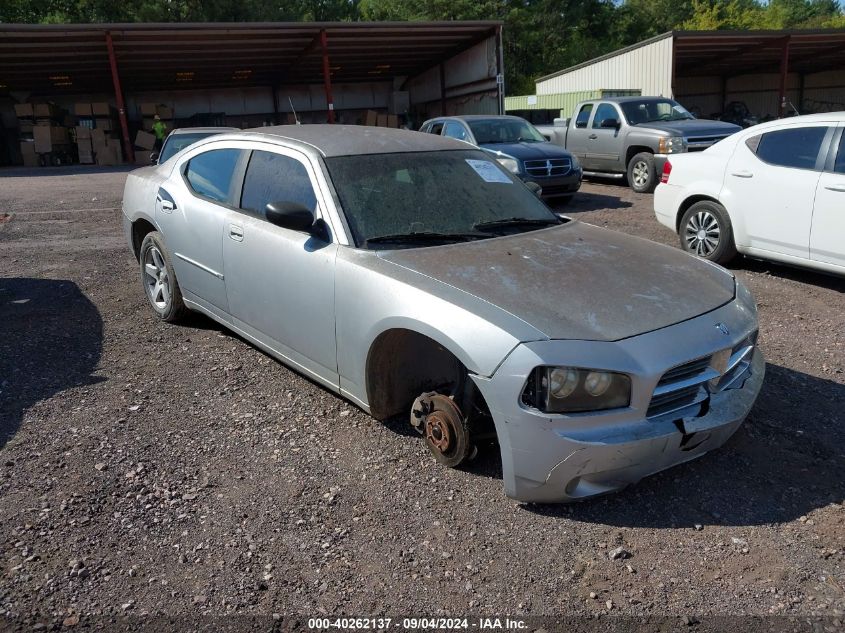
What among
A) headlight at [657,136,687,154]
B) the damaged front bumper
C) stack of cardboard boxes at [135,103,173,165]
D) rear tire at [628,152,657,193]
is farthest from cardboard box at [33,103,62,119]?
the damaged front bumper

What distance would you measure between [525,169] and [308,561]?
9.58 metres

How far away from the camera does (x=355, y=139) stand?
4516 millimetres

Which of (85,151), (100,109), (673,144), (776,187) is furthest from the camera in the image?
(100,109)

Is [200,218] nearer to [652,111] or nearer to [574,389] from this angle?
[574,389]

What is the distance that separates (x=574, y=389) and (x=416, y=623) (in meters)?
1.09

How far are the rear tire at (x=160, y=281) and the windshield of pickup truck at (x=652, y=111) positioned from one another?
10550mm

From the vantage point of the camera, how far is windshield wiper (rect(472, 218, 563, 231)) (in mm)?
4172

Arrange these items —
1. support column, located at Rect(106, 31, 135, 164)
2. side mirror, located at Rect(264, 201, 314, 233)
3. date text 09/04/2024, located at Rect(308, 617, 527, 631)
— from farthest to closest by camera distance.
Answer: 1. support column, located at Rect(106, 31, 135, 164)
2. side mirror, located at Rect(264, 201, 314, 233)
3. date text 09/04/2024, located at Rect(308, 617, 527, 631)

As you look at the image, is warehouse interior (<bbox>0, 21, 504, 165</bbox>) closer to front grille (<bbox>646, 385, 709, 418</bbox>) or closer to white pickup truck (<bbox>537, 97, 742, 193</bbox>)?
white pickup truck (<bbox>537, 97, 742, 193</bbox>)

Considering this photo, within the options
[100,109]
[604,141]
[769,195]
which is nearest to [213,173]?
[769,195]

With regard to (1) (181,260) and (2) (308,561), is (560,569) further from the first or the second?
(1) (181,260)

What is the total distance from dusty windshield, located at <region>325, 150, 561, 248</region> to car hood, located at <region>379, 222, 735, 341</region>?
0.17 meters

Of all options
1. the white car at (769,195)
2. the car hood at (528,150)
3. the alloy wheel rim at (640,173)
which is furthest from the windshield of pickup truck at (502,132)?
the white car at (769,195)

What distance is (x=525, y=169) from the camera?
1160 centimetres
